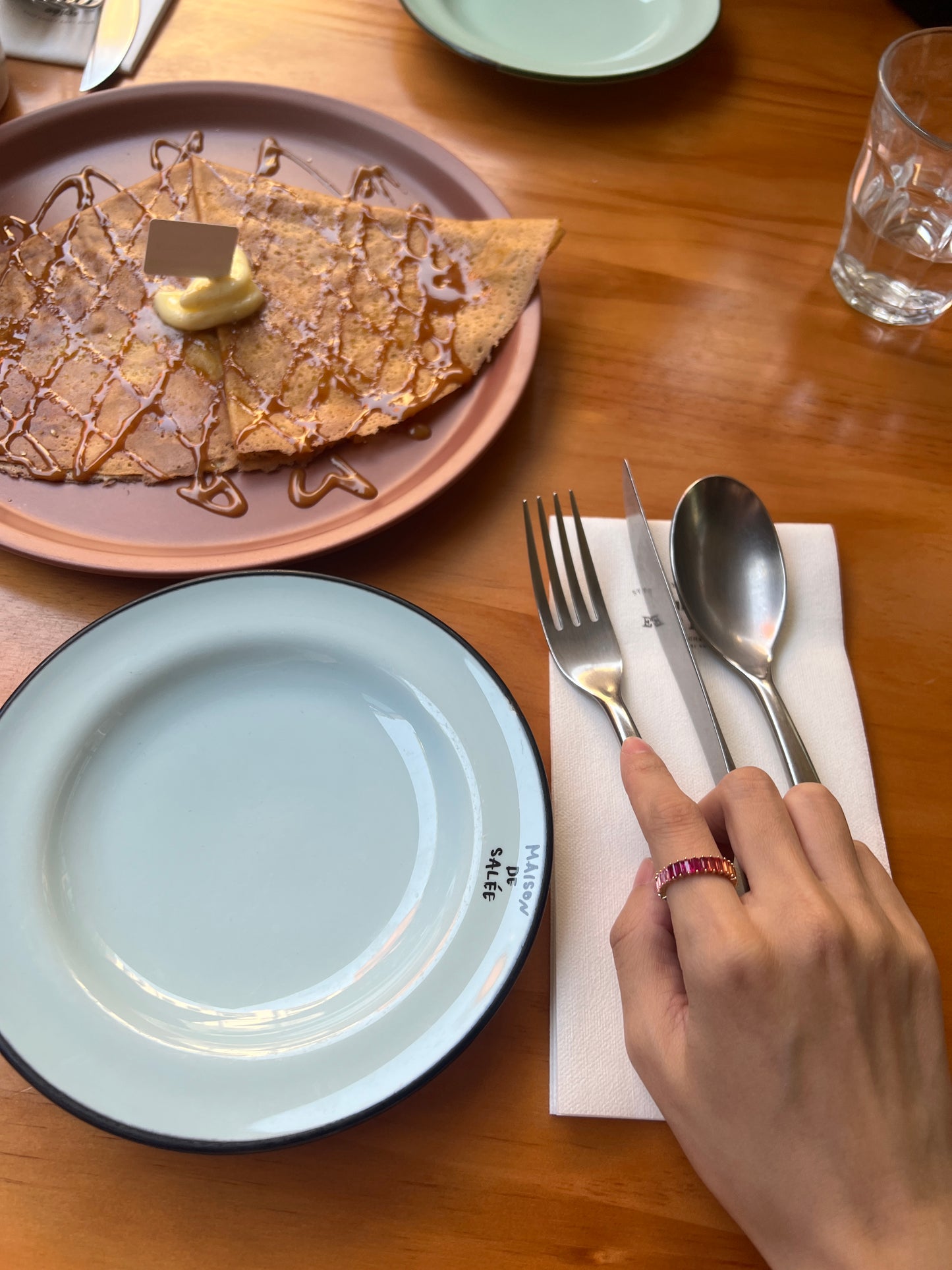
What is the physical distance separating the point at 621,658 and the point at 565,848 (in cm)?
18

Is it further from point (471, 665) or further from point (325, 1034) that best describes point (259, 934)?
point (471, 665)

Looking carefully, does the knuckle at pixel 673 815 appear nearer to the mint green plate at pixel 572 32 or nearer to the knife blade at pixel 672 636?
the knife blade at pixel 672 636

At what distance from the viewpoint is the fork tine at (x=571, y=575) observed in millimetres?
793

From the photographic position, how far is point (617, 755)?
719 mm

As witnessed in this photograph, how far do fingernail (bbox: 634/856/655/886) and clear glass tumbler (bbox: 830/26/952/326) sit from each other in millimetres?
774

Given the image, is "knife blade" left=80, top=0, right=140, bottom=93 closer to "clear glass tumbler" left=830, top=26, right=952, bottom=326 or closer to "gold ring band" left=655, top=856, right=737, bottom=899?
"clear glass tumbler" left=830, top=26, right=952, bottom=326

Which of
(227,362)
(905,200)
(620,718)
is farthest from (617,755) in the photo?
(905,200)

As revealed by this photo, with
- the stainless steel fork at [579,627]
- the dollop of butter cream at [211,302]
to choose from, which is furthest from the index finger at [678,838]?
the dollop of butter cream at [211,302]

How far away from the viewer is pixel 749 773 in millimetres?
583

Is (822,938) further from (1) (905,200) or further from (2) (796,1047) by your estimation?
(1) (905,200)

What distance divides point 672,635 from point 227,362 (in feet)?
1.85

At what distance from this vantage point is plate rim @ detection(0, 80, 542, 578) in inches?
30.7

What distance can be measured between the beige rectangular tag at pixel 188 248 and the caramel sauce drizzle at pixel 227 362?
78 mm

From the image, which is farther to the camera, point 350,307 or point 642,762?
point 350,307
